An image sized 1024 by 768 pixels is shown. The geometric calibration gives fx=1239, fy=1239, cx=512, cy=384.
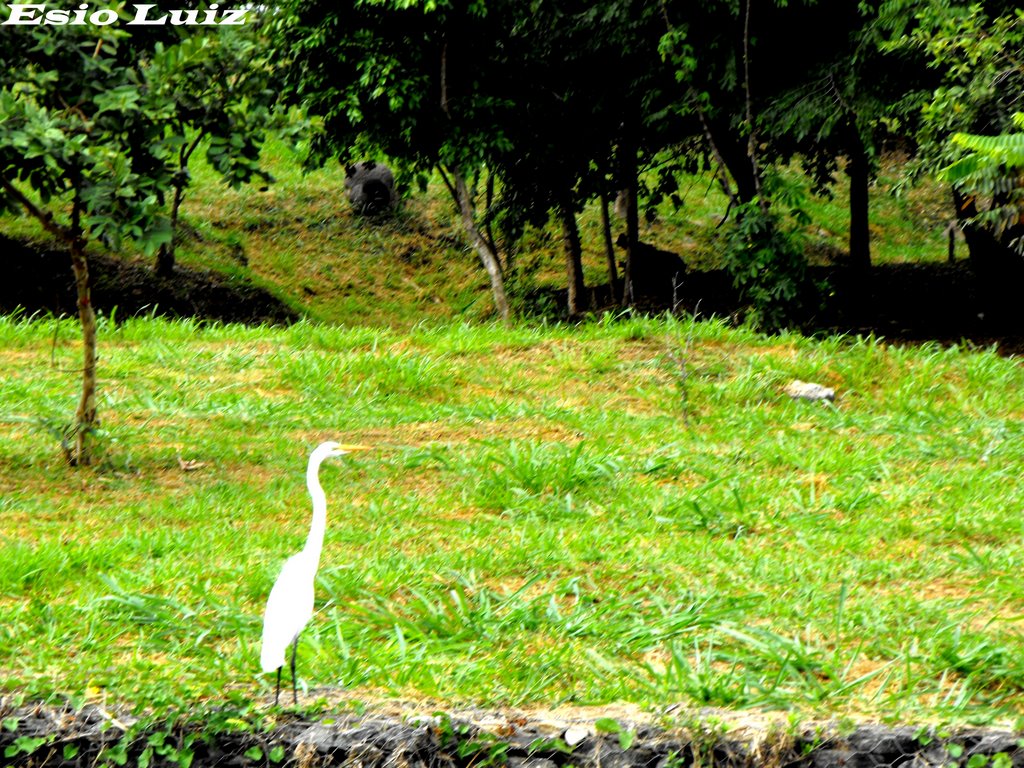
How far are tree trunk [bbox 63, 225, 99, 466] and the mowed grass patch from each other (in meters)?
0.18

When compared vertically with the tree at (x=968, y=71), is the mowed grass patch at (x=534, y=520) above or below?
below

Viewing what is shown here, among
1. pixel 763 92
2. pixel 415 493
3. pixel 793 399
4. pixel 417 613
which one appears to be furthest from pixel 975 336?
pixel 417 613

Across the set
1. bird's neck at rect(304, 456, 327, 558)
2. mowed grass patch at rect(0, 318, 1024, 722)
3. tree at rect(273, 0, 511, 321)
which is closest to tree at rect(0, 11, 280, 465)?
mowed grass patch at rect(0, 318, 1024, 722)

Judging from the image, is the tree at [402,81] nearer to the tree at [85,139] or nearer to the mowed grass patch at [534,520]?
the mowed grass patch at [534,520]

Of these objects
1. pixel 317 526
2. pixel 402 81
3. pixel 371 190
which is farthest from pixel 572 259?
pixel 317 526

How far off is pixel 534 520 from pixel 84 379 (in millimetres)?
2765

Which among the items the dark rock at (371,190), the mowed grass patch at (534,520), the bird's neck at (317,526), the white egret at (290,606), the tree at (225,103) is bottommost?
the mowed grass patch at (534,520)

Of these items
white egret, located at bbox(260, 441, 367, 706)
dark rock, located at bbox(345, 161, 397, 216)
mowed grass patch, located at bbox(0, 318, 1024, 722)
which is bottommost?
mowed grass patch, located at bbox(0, 318, 1024, 722)

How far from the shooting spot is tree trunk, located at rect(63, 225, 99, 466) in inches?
283

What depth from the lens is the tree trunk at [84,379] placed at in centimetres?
720

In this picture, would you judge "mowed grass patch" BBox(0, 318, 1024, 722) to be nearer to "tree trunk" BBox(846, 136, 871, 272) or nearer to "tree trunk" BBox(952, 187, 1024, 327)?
"tree trunk" BBox(952, 187, 1024, 327)

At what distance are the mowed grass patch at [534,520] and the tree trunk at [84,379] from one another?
0.18 m

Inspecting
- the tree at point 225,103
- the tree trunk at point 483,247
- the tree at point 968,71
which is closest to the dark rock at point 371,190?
the tree trunk at point 483,247

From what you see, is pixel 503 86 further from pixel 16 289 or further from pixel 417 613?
pixel 417 613
